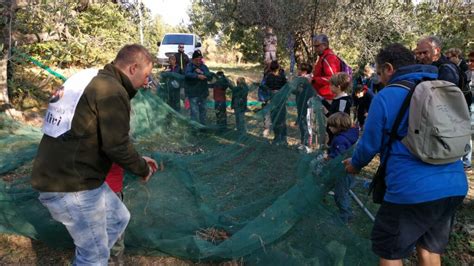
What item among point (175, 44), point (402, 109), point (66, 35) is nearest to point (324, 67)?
point (402, 109)

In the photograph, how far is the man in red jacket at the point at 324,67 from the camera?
5.14 m

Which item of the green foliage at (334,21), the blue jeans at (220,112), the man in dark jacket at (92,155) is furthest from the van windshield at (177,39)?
the man in dark jacket at (92,155)

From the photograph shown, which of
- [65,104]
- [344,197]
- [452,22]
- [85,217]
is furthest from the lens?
[452,22]

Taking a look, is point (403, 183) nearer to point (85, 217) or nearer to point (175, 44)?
point (85, 217)

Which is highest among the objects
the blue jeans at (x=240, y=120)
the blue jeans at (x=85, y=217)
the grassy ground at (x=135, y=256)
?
the blue jeans at (x=85, y=217)

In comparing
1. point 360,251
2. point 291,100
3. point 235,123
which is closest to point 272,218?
point 360,251

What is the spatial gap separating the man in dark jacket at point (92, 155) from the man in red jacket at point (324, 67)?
3390mm

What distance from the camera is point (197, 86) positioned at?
7480 mm

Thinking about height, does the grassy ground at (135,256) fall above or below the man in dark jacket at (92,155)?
below

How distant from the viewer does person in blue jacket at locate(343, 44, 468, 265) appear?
2029mm

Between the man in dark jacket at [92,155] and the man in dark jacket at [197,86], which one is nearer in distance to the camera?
the man in dark jacket at [92,155]

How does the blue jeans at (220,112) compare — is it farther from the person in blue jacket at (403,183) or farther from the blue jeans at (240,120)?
the person in blue jacket at (403,183)

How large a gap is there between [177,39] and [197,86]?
11567mm

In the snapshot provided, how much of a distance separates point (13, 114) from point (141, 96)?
337 cm
